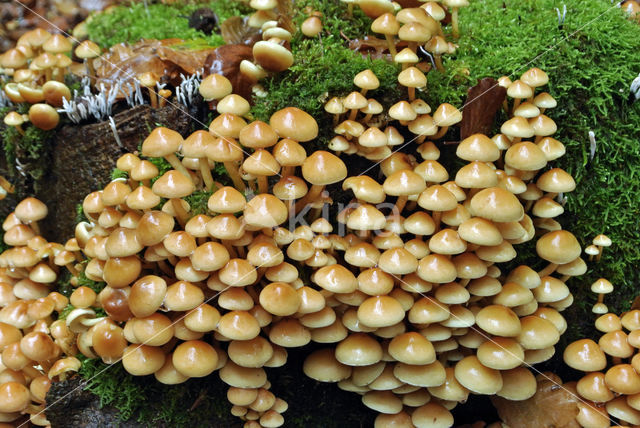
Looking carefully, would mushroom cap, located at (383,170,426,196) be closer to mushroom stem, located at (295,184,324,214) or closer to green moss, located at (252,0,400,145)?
mushroom stem, located at (295,184,324,214)

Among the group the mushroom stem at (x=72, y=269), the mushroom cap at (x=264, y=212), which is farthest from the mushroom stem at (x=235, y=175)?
the mushroom stem at (x=72, y=269)

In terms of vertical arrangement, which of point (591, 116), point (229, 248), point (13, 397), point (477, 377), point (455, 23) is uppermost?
point (455, 23)

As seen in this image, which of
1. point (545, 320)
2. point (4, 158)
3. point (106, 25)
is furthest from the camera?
point (106, 25)

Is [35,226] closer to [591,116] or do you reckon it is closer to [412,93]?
[412,93]

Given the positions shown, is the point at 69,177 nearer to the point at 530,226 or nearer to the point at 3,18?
the point at 530,226

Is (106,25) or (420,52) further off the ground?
(420,52)

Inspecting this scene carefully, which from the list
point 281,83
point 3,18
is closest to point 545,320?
point 281,83

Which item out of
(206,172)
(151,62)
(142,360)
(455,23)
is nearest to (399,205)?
(206,172)
